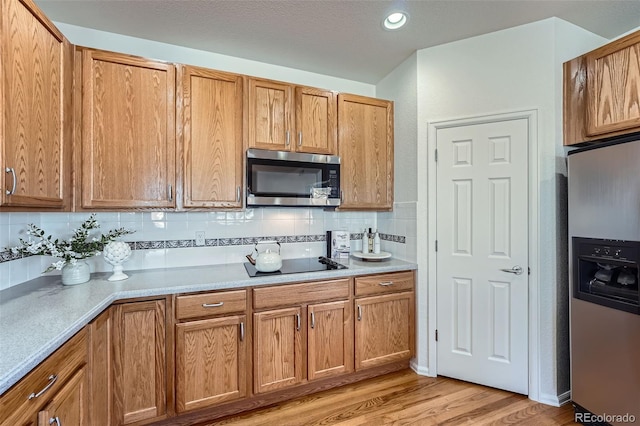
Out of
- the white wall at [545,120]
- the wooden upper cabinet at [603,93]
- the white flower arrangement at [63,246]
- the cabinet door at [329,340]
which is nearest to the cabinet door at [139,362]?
the white flower arrangement at [63,246]

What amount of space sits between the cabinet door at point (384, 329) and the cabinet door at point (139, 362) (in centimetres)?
133

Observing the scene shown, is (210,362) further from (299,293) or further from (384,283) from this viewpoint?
(384,283)

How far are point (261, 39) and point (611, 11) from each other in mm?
2350

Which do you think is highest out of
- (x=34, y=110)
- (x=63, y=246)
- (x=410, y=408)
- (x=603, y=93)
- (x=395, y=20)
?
(x=395, y=20)

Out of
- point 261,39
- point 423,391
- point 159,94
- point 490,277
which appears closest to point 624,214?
point 490,277

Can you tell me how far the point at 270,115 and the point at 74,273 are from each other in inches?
64.4

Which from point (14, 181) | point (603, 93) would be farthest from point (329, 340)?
point (603, 93)

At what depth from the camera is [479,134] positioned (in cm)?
223

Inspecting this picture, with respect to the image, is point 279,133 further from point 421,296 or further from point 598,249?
point 598,249

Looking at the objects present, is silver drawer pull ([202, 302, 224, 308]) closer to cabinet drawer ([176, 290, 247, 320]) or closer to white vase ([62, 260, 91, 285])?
cabinet drawer ([176, 290, 247, 320])

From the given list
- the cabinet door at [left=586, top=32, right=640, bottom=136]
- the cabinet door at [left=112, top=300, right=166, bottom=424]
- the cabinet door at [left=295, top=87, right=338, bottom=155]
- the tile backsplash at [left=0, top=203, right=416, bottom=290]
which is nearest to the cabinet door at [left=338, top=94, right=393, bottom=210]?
the cabinet door at [left=295, top=87, right=338, bottom=155]

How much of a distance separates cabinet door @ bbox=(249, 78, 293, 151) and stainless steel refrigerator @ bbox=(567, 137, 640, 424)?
1938 mm

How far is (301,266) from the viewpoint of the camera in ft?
7.81

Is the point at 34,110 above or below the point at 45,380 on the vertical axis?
above
